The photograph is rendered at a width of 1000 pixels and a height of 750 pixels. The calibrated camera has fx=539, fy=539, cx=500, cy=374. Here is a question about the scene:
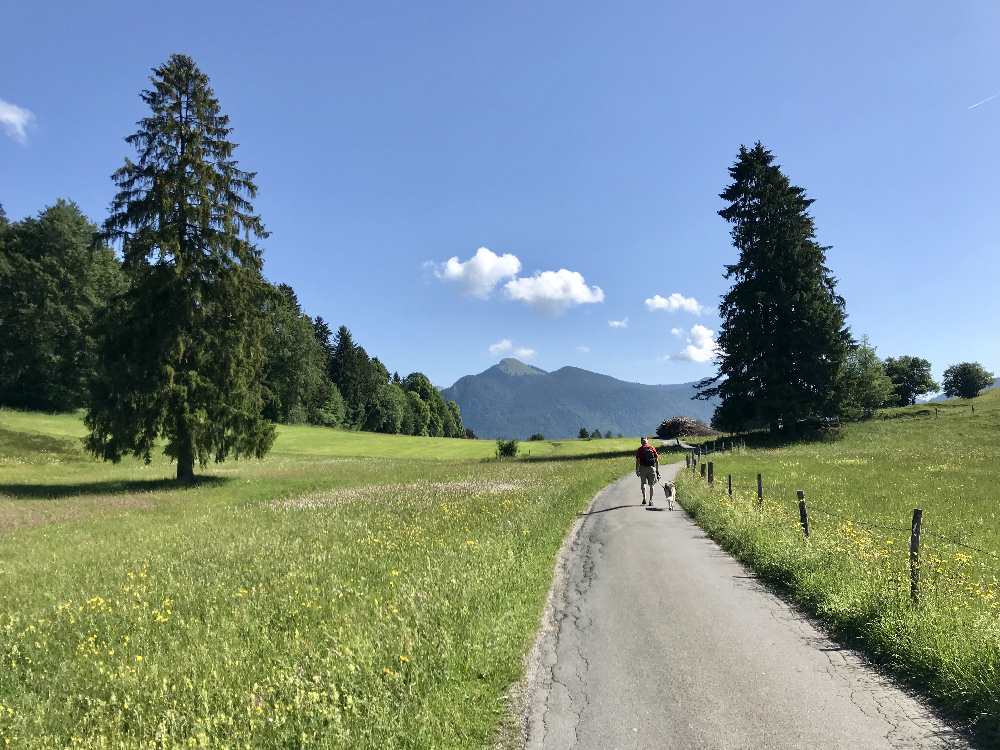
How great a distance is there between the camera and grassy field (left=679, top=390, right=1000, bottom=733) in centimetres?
593

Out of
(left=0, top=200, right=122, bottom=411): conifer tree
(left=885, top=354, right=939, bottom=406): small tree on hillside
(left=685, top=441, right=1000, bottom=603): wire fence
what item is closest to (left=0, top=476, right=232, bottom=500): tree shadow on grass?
(left=685, top=441, right=1000, bottom=603): wire fence

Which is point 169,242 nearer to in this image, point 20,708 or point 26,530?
point 26,530

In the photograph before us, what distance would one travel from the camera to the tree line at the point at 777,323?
4503 centimetres

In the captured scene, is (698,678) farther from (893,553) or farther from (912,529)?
(893,553)

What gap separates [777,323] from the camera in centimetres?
4675

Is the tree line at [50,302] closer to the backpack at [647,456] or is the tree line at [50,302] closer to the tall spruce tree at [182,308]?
the tall spruce tree at [182,308]

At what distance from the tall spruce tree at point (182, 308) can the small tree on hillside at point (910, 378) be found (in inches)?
4231

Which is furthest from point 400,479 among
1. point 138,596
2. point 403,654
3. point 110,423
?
point 403,654

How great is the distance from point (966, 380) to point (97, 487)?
12814cm

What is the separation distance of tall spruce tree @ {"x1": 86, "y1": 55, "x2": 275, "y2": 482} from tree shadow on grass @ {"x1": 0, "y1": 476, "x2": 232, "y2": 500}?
1197 mm

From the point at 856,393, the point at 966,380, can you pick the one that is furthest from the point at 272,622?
the point at 966,380

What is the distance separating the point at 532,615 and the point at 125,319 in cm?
2597

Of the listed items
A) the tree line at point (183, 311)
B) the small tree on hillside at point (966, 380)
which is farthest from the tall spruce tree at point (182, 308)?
the small tree on hillside at point (966, 380)

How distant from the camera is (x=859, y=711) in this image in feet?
17.4
